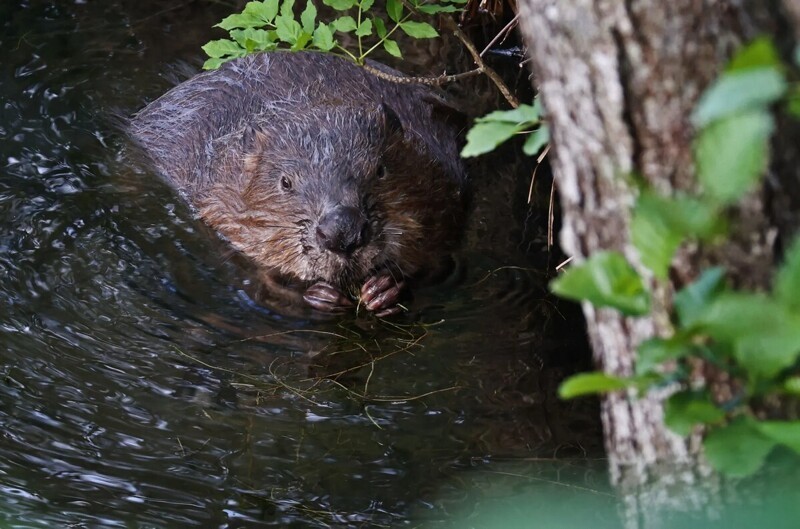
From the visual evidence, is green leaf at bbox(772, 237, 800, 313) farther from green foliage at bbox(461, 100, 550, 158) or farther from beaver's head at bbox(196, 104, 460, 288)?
beaver's head at bbox(196, 104, 460, 288)

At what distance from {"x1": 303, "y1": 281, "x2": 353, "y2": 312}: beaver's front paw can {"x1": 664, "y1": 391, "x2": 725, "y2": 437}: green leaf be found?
3.14 m

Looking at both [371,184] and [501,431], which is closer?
[501,431]

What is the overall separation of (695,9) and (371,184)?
3.28m

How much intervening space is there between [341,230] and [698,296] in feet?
9.99

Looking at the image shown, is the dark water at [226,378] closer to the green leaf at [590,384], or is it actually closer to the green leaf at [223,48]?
the green leaf at [223,48]

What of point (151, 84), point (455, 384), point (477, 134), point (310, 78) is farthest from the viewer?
point (151, 84)

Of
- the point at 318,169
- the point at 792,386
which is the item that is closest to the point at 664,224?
the point at 792,386

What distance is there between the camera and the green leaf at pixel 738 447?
1.14 metres

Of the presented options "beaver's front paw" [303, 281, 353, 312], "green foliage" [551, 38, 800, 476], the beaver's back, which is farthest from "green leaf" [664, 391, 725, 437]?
the beaver's back

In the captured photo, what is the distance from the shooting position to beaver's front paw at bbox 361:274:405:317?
14.1 ft

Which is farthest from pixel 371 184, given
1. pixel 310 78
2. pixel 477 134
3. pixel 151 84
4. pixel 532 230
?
pixel 477 134

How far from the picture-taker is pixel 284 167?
4.70 m

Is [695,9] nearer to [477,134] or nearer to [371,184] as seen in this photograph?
[477,134]

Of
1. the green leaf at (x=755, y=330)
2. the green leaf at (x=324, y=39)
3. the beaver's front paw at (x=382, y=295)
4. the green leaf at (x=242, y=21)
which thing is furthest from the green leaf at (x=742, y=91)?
the beaver's front paw at (x=382, y=295)
